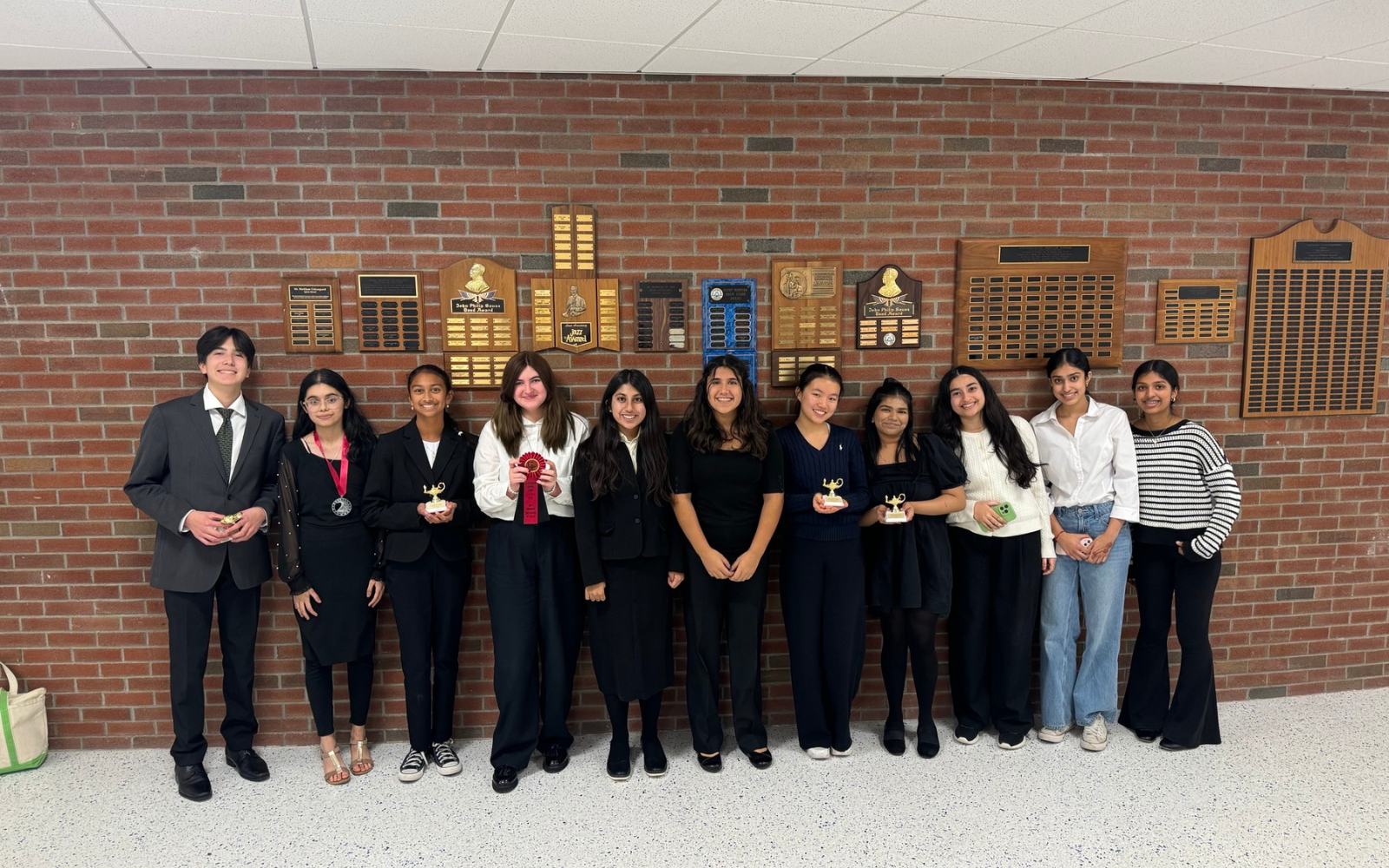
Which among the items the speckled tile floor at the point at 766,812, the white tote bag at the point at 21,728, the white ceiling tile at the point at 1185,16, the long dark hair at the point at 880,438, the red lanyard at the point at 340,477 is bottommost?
the speckled tile floor at the point at 766,812

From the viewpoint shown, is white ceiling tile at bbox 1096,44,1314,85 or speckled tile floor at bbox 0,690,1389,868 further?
white ceiling tile at bbox 1096,44,1314,85

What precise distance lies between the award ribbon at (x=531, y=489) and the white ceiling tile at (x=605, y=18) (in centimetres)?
167

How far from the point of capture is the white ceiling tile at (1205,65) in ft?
11.4

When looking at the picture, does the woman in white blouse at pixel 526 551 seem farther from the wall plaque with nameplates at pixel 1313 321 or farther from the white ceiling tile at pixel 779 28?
the wall plaque with nameplates at pixel 1313 321

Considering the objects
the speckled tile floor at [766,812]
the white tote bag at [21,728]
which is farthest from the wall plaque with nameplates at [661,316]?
the white tote bag at [21,728]

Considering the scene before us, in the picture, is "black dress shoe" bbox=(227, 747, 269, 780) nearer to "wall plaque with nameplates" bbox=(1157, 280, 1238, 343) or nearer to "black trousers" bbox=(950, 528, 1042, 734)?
"black trousers" bbox=(950, 528, 1042, 734)

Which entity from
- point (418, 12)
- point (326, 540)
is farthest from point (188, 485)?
point (418, 12)

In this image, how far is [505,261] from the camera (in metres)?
3.75

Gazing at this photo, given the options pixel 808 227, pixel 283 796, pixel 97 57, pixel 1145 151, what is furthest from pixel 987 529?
pixel 97 57

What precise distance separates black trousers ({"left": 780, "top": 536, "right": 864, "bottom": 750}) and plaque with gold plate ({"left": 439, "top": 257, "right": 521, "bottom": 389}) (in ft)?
5.30

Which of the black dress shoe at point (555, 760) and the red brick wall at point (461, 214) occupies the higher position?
the red brick wall at point (461, 214)

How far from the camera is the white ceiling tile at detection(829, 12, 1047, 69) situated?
308 centimetres

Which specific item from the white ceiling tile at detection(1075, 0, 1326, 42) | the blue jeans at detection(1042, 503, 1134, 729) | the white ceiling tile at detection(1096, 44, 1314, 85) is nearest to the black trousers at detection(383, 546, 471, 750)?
the blue jeans at detection(1042, 503, 1134, 729)

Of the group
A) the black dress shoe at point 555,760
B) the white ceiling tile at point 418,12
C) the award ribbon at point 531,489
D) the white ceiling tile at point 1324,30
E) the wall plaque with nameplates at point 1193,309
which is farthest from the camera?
the wall plaque with nameplates at point 1193,309
